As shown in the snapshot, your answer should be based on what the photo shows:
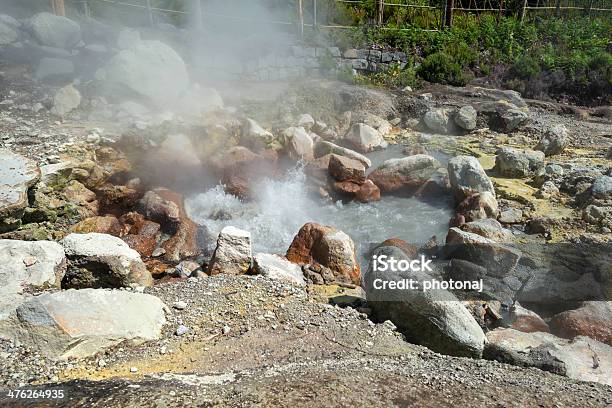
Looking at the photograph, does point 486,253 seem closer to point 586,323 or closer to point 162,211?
point 586,323

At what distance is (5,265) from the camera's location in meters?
4.64

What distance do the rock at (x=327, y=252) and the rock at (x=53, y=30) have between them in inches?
335

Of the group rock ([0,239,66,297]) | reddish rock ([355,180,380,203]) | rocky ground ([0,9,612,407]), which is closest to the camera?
rocky ground ([0,9,612,407])

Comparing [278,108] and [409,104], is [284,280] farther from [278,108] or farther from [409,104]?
[409,104]

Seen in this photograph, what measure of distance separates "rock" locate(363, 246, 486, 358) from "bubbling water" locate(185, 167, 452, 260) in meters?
2.39

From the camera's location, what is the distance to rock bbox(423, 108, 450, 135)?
11.7 metres

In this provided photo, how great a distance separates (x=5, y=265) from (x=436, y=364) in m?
3.70

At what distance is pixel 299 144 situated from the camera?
958cm

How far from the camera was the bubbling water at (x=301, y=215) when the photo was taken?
24.7 ft

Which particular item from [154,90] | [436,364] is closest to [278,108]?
[154,90]

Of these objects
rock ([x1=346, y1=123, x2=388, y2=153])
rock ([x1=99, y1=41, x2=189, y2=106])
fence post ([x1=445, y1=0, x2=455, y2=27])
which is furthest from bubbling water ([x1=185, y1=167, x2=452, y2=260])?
fence post ([x1=445, y1=0, x2=455, y2=27])

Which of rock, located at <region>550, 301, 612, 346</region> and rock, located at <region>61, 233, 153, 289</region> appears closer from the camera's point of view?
rock, located at <region>550, 301, 612, 346</region>

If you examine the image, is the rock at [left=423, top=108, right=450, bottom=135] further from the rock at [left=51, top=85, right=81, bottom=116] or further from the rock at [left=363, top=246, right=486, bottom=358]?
the rock at [left=363, top=246, right=486, bottom=358]

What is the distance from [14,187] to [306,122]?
5.96 m
